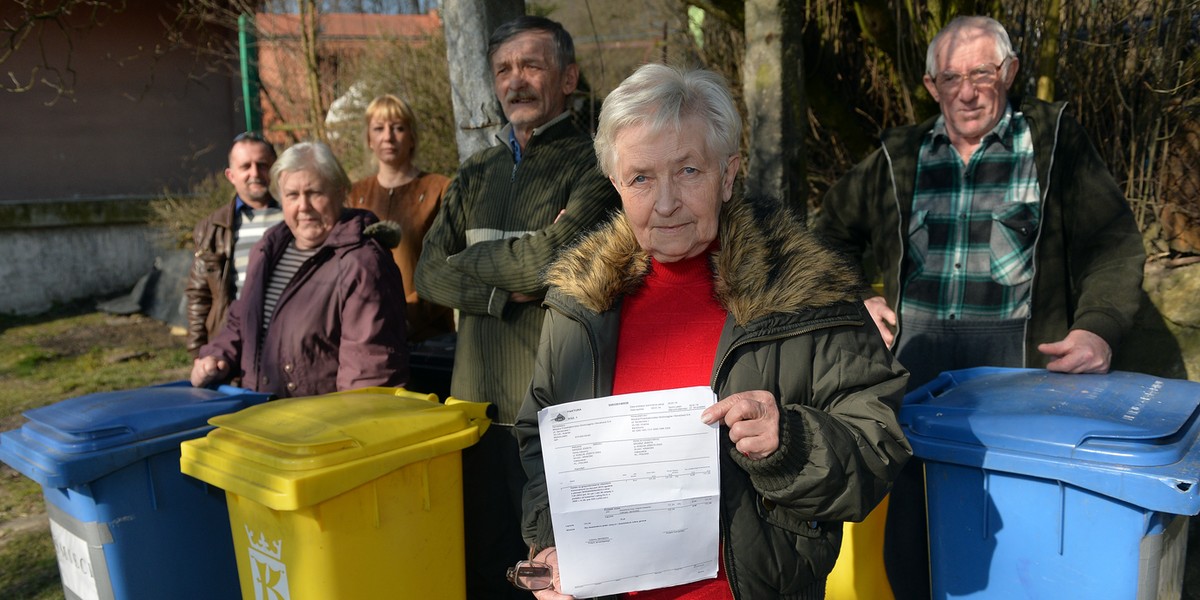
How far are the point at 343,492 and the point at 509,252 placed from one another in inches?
35.3

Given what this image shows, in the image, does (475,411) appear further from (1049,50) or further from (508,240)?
(1049,50)

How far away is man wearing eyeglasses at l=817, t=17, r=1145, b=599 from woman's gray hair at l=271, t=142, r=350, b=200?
205cm

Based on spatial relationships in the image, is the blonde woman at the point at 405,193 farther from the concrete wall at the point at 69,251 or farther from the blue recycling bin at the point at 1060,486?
the concrete wall at the point at 69,251

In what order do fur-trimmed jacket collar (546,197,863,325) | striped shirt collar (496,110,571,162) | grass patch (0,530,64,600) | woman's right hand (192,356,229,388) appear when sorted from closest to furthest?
fur-trimmed jacket collar (546,197,863,325) → striped shirt collar (496,110,571,162) → woman's right hand (192,356,229,388) → grass patch (0,530,64,600)

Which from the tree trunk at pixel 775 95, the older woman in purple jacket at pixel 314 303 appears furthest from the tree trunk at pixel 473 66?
the tree trunk at pixel 775 95

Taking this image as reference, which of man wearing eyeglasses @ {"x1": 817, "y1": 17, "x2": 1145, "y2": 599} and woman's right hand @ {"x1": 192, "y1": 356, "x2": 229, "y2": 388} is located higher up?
man wearing eyeglasses @ {"x1": 817, "y1": 17, "x2": 1145, "y2": 599}

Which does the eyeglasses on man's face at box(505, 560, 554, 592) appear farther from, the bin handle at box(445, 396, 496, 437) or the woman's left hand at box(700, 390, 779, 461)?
the bin handle at box(445, 396, 496, 437)

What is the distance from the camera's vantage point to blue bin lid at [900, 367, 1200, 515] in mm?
1771

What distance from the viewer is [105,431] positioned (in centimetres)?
259

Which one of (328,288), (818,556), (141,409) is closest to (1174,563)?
(818,556)

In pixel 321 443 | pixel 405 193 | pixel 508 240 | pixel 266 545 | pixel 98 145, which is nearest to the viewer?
pixel 321 443

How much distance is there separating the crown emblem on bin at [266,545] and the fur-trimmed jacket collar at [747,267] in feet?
3.57

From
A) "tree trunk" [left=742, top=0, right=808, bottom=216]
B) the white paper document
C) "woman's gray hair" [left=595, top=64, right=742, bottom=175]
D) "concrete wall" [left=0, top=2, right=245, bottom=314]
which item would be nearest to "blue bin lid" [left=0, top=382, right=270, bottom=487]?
the white paper document

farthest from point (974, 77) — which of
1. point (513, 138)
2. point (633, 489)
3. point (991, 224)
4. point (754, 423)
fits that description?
point (633, 489)
